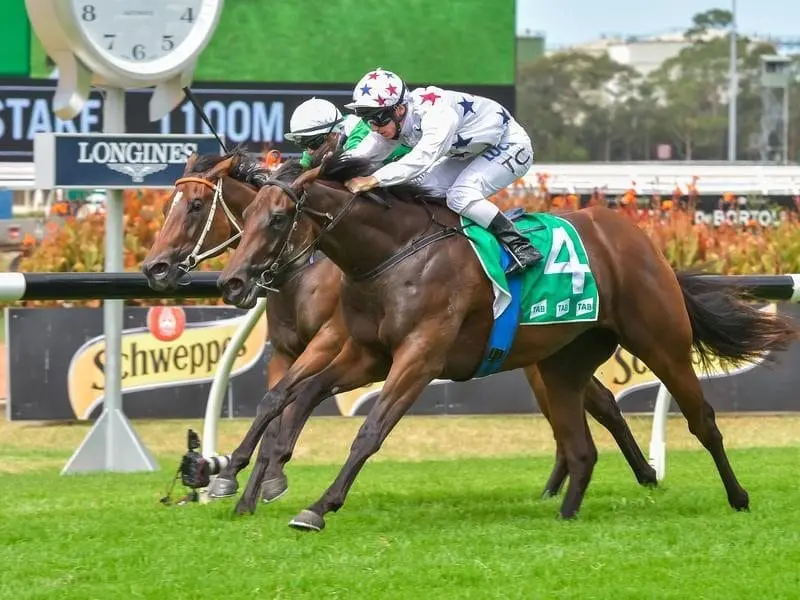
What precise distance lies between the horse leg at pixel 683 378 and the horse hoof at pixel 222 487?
1869 mm

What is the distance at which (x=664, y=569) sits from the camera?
5320mm

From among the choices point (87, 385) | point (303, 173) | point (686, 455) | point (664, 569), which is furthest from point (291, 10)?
point (664, 569)

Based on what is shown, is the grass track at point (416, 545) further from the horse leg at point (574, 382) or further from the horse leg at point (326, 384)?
the horse leg at point (574, 382)

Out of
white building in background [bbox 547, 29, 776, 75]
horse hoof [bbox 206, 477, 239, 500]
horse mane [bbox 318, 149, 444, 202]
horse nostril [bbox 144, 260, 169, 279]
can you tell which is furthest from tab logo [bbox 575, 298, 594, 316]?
white building in background [bbox 547, 29, 776, 75]

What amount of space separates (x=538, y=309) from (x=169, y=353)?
425 cm

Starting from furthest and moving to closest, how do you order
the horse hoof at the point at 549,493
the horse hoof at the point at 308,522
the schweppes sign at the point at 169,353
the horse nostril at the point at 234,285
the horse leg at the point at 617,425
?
1. the schweppes sign at the point at 169,353
2. the horse leg at the point at 617,425
3. the horse hoof at the point at 549,493
4. the horse nostril at the point at 234,285
5. the horse hoof at the point at 308,522

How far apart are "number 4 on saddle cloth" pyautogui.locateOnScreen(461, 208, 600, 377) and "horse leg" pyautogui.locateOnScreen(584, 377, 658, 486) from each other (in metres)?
0.97

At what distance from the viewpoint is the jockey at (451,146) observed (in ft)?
20.8

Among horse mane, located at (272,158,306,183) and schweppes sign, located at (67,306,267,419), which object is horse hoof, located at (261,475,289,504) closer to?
horse mane, located at (272,158,306,183)

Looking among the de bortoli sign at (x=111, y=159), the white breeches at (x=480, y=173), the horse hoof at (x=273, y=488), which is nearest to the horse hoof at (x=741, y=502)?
the white breeches at (x=480, y=173)

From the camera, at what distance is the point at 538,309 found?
6656 millimetres

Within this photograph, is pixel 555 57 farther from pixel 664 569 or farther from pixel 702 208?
pixel 664 569

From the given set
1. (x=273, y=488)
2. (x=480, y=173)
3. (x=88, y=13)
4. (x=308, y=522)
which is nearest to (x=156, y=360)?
(x=88, y=13)

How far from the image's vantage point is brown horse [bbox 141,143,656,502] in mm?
6906
